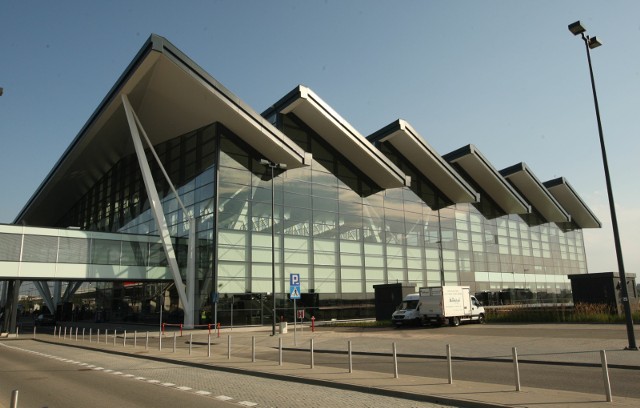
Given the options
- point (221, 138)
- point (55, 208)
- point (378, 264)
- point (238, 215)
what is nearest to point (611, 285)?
point (378, 264)

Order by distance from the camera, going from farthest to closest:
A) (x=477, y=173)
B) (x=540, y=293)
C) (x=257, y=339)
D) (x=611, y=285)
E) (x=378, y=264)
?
(x=540, y=293), (x=477, y=173), (x=378, y=264), (x=611, y=285), (x=257, y=339)

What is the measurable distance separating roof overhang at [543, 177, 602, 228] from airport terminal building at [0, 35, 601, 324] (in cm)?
489

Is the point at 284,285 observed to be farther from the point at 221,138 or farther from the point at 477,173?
the point at 477,173

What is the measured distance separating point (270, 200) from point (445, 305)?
48.3ft

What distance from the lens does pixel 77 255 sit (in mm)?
34188

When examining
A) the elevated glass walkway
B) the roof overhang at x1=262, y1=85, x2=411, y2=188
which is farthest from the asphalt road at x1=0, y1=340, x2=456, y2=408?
the roof overhang at x1=262, y1=85, x2=411, y2=188

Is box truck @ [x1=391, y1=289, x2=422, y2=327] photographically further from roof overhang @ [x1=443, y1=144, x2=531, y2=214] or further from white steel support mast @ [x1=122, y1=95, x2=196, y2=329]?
roof overhang @ [x1=443, y1=144, x2=531, y2=214]

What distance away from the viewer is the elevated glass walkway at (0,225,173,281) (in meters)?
31.9

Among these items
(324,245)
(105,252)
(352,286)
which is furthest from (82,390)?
(352,286)

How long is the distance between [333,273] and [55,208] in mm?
38969

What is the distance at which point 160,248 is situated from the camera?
3822 centimetres

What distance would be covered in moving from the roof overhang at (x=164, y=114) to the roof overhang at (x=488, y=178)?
17.6 metres

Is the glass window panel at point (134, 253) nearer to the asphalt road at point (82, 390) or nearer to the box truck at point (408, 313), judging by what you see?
the box truck at point (408, 313)

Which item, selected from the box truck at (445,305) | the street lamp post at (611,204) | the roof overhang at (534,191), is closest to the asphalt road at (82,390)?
the street lamp post at (611,204)
